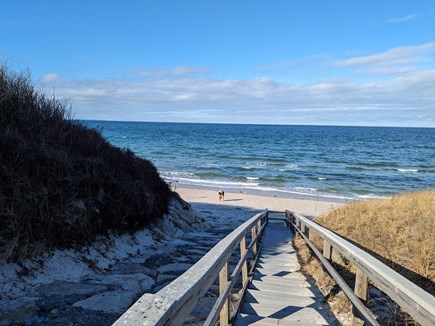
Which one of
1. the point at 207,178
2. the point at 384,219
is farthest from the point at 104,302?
the point at 207,178

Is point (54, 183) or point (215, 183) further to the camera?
point (215, 183)

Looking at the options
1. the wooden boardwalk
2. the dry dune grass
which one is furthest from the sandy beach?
the wooden boardwalk

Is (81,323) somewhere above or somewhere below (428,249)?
below

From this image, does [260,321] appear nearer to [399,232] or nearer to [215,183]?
[399,232]

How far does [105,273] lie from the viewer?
539 cm

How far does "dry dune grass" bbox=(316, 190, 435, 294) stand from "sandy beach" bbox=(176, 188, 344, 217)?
28.3 ft

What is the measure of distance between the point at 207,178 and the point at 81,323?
27381 mm

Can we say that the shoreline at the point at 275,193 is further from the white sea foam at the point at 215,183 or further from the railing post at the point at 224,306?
the railing post at the point at 224,306

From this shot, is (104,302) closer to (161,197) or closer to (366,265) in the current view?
(366,265)

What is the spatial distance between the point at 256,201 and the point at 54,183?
53.4ft

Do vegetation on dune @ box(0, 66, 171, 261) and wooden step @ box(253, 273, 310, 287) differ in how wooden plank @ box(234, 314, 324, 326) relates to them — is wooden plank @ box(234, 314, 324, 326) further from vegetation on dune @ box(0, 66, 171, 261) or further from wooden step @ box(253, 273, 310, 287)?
vegetation on dune @ box(0, 66, 171, 261)

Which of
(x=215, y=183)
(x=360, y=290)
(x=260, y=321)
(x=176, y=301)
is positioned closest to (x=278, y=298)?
(x=260, y=321)

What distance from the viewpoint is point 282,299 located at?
14.3 feet

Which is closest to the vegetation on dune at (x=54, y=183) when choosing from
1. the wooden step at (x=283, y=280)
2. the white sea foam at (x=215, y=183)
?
the wooden step at (x=283, y=280)
